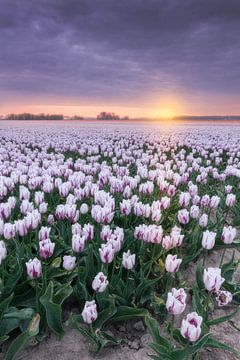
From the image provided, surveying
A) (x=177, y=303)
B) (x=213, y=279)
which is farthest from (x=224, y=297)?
(x=177, y=303)

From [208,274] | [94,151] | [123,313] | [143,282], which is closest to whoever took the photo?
[208,274]

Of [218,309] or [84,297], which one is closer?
[84,297]

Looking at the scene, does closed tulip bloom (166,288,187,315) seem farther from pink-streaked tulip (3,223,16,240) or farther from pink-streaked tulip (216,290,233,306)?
pink-streaked tulip (3,223,16,240)

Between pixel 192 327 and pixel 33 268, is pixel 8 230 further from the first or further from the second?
pixel 192 327

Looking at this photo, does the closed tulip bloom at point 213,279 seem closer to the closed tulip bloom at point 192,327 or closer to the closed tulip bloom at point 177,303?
the closed tulip bloom at point 177,303

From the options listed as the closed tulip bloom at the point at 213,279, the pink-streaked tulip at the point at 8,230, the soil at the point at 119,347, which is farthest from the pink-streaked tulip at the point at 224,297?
the pink-streaked tulip at the point at 8,230

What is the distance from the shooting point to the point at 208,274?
2.66 meters

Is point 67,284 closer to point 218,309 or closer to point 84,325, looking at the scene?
point 84,325

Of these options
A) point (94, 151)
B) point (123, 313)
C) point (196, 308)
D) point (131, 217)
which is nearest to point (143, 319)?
point (123, 313)

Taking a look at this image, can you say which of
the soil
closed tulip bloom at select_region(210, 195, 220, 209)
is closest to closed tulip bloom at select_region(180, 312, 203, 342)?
the soil

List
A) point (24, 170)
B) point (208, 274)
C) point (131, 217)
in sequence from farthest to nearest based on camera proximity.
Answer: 1. point (24, 170)
2. point (131, 217)
3. point (208, 274)

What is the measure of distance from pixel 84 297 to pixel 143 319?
0.60 meters

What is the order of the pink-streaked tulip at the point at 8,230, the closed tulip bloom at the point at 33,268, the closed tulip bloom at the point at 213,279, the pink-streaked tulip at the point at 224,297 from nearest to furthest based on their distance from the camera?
the closed tulip bloom at the point at 213,279
the closed tulip bloom at the point at 33,268
the pink-streaked tulip at the point at 224,297
the pink-streaked tulip at the point at 8,230

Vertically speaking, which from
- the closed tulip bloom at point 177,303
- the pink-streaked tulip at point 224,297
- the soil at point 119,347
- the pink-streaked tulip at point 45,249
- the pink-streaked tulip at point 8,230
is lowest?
the soil at point 119,347
